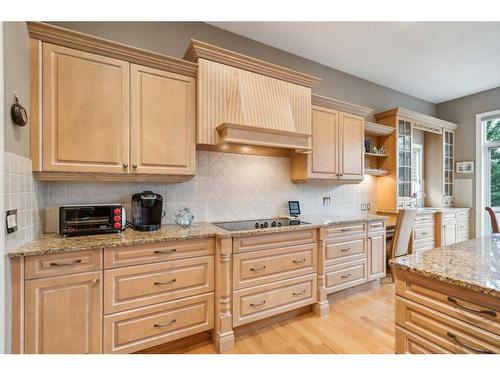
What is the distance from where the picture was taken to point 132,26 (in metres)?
2.24

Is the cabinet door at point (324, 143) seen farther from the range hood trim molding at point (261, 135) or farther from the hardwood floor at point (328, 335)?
the hardwood floor at point (328, 335)

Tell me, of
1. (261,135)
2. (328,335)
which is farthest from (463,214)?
(261,135)

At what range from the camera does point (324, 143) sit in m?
2.94

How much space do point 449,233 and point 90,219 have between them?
4.96m

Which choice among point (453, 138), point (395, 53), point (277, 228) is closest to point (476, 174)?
point (453, 138)

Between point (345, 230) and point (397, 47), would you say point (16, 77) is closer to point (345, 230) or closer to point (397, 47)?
point (345, 230)

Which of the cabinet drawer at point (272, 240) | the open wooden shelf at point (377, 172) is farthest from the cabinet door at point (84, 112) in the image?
the open wooden shelf at point (377, 172)

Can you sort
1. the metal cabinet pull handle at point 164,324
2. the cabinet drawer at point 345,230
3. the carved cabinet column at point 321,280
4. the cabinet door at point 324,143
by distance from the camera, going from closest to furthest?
the metal cabinet pull handle at point 164,324
the carved cabinet column at point 321,280
the cabinet drawer at point 345,230
the cabinet door at point 324,143

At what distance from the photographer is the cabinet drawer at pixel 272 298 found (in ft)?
6.53

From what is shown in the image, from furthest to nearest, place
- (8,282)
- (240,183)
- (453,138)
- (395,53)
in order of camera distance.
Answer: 1. (453,138)
2. (395,53)
3. (240,183)
4. (8,282)

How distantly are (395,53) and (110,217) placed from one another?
3637 mm

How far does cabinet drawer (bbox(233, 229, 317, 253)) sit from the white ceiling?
7.02 ft

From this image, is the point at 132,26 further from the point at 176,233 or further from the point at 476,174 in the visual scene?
the point at 476,174

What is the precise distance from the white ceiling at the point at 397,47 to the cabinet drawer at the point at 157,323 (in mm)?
2690
